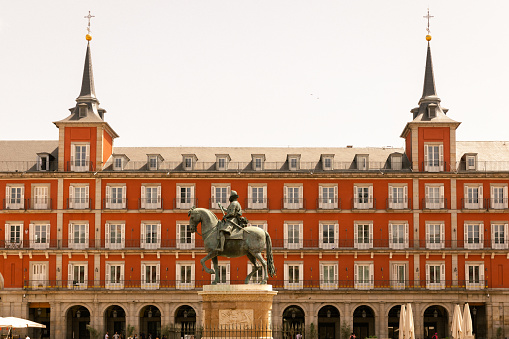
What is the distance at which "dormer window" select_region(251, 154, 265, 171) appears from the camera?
255 feet

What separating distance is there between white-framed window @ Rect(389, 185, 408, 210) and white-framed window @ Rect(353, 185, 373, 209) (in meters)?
1.78

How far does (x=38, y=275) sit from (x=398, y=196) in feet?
107

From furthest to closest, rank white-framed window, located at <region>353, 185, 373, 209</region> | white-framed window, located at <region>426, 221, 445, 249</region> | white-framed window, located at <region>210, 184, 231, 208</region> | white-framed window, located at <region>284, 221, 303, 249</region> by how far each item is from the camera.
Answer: white-framed window, located at <region>210, 184, 231, 208</region> < white-framed window, located at <region>353, 185, 373, 209</region> < white-framed window, located at <region>284, 221, 303, 249</region> < white-framed window, located at <region>426, 221, 445, 249</region>

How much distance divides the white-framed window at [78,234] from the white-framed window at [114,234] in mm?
1821

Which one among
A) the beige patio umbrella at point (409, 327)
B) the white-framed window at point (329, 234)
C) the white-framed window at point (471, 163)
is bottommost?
the beige patio umbrella at point (409, 327)

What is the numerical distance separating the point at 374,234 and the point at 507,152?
50.8ft

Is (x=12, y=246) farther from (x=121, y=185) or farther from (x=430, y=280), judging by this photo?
(x=430, y=280)

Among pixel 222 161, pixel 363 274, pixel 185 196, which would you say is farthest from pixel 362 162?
pixel 185 196

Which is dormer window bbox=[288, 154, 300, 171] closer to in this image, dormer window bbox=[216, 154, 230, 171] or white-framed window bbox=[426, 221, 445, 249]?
dormer window bbox=[216, 154, 230, 171]

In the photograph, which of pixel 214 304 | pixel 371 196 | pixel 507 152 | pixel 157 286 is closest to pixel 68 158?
pixel 157 286

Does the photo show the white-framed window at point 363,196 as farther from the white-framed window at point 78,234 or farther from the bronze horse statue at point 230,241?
the bronze horse statue at point 230,241

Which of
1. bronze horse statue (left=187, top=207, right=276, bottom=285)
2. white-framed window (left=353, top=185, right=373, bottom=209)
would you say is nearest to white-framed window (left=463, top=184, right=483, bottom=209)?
white-framed window (left=353, top=185, right=373, bottom=209)

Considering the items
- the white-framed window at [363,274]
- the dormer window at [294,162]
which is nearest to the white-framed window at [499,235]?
the white-framed window at [363,274]

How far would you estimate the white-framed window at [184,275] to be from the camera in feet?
248
